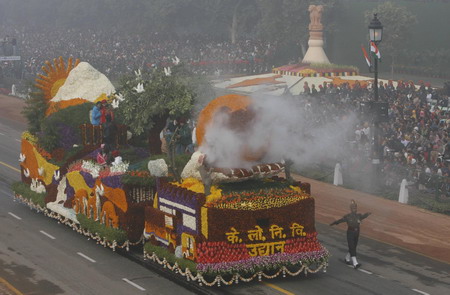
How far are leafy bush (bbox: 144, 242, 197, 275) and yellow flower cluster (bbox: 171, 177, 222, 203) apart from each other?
1.40 meters

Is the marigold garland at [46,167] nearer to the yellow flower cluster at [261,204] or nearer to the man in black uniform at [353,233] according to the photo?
the yellow flower cluster at [261,204]

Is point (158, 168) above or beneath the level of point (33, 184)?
above

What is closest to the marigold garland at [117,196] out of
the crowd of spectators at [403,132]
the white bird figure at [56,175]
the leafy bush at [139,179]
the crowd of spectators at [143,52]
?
the leafy bush at [139,179]

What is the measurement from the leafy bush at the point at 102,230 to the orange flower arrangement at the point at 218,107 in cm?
349

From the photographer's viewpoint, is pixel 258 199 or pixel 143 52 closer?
pixel 258 199

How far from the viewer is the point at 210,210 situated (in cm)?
1916

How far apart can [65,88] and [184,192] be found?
866cm

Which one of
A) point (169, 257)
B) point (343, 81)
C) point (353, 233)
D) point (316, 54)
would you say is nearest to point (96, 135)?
point (169, 257)

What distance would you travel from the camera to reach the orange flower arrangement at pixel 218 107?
19.8 meters

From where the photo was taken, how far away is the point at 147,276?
20891 millimetres

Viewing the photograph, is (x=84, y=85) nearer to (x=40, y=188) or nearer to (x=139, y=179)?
(x=40, y=188)

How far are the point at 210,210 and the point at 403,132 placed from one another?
17.6 meters

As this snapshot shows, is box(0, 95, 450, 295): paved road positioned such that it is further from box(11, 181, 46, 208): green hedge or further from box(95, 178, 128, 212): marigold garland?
box(95, 178, 128, 212): marigold garland

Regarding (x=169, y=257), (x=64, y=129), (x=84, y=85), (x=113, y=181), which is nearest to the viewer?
(x=169, y=257)
